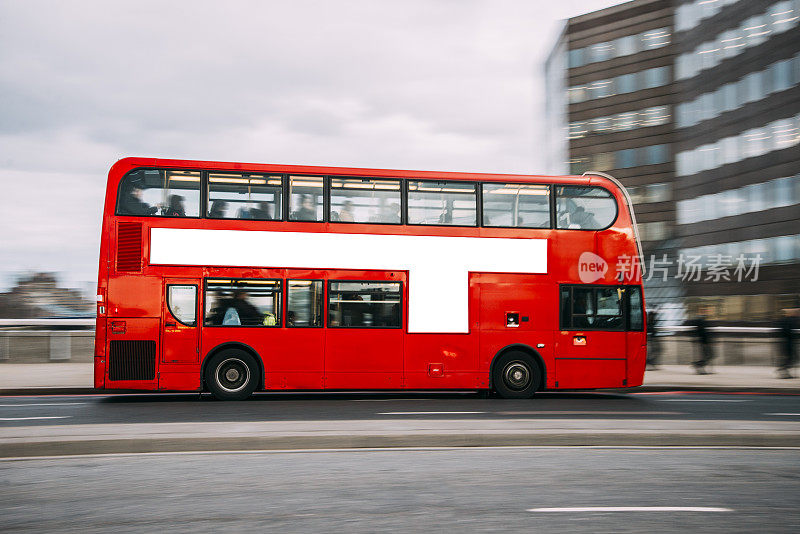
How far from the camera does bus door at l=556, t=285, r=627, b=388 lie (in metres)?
14.3

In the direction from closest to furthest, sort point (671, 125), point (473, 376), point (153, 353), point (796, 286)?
point (153, 353) → point (473, 376) → point (796, 286) → point (671, 125)

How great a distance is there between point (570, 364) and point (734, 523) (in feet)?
30.0

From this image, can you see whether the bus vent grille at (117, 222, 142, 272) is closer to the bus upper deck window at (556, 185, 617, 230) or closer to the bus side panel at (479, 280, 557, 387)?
the bus side panel at (479, 280, 557, 387)

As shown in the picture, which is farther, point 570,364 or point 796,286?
point 796,286

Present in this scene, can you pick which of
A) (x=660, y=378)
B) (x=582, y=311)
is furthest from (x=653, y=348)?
(x=582, y=311)

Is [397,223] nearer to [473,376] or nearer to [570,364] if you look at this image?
[473,376]

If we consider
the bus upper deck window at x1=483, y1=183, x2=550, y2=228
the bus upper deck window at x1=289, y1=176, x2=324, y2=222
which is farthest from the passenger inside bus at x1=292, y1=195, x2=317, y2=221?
the bus upper deck window at x1=483, y1=183, x2=550, y2=228

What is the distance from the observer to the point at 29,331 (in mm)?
22156

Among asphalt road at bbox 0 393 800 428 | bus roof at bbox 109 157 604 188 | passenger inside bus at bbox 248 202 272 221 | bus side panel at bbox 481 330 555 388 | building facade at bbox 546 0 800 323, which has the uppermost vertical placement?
building facade at bbox 546 0 800 323

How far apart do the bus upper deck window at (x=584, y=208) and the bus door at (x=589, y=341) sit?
1139 mm

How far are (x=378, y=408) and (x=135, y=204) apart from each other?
523 cm

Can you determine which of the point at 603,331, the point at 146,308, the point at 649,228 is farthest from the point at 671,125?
the point at 146,308

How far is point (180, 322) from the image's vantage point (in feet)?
43.7

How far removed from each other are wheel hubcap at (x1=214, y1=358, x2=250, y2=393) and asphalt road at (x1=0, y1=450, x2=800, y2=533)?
575 cm
